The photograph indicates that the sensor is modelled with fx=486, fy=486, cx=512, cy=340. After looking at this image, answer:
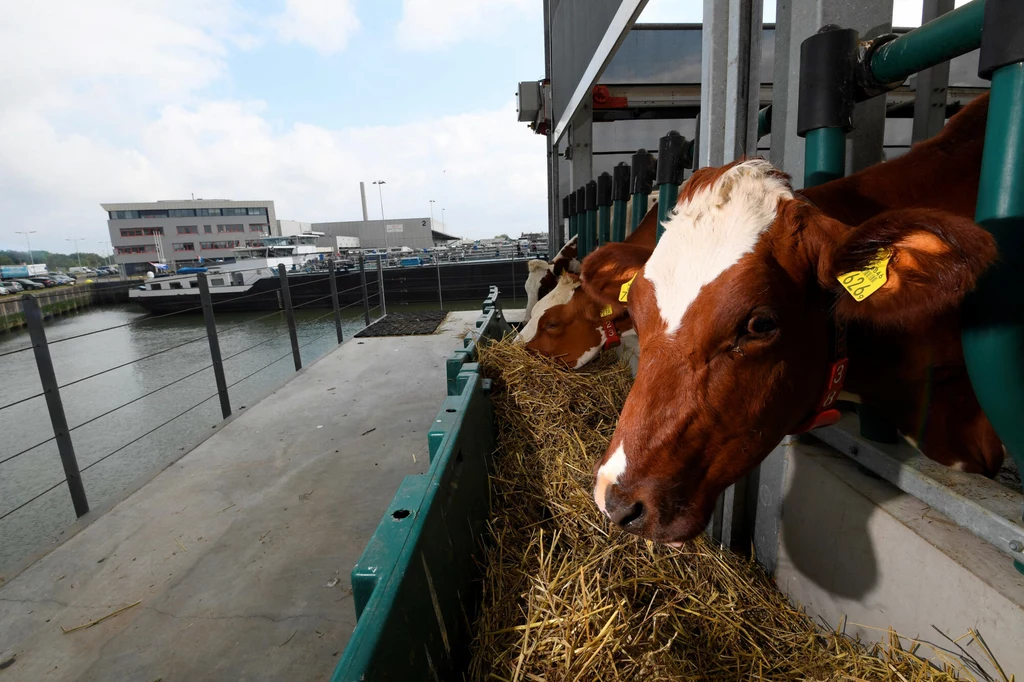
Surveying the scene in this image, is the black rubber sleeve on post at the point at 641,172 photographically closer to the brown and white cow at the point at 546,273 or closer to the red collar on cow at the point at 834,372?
the brown and white cow at the point at 546,273

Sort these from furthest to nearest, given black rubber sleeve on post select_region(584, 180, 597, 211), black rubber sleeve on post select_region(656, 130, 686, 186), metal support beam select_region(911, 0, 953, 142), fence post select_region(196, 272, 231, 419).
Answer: black rubber sleeve on post select_region(584, 180, 597, 211) < fence post select_region(196, 272, 231, 419) < metal support beam select_region(911, 0, 953, 142) < black rubber sleeve on post select_region(656, 130, 686, 186)

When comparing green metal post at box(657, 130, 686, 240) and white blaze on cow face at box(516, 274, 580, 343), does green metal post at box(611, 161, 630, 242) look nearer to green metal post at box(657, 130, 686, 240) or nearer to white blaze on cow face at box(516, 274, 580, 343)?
white blaze on cow face at box(516, 274, 580, 343)

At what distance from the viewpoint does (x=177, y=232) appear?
57938mm

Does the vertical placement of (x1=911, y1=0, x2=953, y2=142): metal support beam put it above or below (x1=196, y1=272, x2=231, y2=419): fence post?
above

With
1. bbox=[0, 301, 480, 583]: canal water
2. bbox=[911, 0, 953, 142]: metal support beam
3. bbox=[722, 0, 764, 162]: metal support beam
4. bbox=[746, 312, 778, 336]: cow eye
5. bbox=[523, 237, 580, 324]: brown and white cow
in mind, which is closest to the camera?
bbox=[746, 312, 778, 336]: cow eye

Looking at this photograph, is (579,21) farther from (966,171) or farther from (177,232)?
(177,232)

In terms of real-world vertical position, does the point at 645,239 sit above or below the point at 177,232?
below

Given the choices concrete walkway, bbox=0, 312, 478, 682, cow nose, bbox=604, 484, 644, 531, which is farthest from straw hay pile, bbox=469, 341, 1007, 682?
concrete walkway, bbox=0, 312, 478, 682

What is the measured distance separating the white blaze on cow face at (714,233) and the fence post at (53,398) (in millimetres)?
3207

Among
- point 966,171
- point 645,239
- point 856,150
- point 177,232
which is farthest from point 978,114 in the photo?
point 177,232

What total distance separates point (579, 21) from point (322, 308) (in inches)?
769

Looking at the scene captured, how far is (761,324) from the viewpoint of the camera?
1046 millimetres

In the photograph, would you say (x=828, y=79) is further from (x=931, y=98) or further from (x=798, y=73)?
(x=931, y=98)

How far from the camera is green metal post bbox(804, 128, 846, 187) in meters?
1.24
